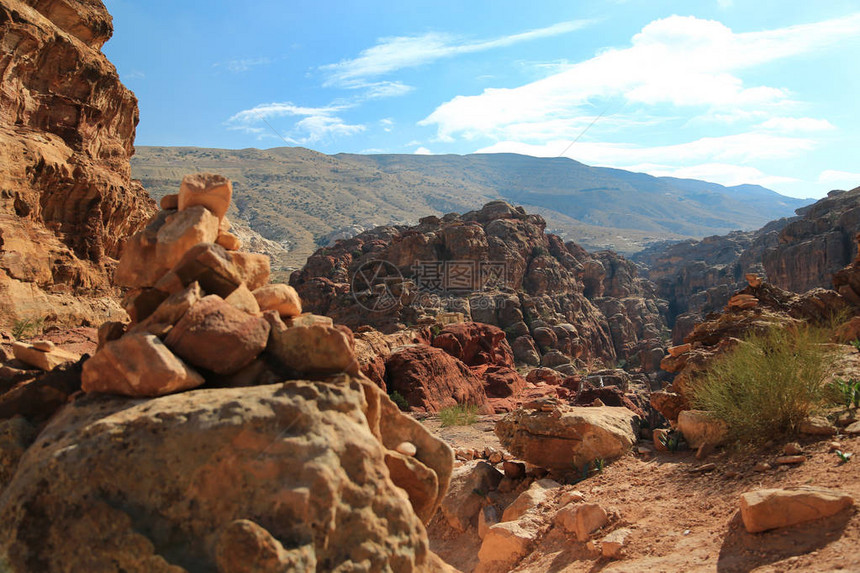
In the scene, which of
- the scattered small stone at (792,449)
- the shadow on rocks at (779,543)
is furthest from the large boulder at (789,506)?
the scattered small stone at (792,449)

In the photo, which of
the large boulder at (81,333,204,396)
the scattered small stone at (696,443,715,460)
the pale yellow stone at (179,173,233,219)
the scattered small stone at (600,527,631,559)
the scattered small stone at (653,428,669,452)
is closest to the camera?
the large boulder at (81,333,204,396)

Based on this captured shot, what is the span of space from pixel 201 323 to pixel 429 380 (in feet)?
48.2

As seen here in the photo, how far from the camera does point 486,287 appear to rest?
39.9m

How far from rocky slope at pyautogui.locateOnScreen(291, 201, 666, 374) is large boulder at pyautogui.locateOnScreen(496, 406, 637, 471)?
1986cm

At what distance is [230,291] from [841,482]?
5.02 meters

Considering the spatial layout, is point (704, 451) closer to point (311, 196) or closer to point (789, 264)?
point (789, 264)

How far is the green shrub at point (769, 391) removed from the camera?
18.8 ft

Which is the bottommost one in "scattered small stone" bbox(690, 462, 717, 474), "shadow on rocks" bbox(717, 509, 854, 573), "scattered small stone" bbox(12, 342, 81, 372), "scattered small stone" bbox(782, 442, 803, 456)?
A: "scattered small stone" bbox(690, 462, 717, 474)

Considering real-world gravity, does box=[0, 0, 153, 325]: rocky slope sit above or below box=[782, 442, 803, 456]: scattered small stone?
above

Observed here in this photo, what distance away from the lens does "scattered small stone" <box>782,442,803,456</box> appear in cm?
524

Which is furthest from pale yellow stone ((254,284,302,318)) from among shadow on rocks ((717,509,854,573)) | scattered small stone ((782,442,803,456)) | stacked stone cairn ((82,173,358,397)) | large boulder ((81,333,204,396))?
scattered small stone ((782,442,803,456))

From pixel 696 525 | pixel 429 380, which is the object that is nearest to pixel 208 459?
pixel 696 525

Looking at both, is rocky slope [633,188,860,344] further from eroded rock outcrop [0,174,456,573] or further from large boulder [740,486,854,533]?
eroded rock outcrop [0,174,456,573]

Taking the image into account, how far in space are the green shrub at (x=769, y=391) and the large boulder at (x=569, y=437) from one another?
4.22ft
